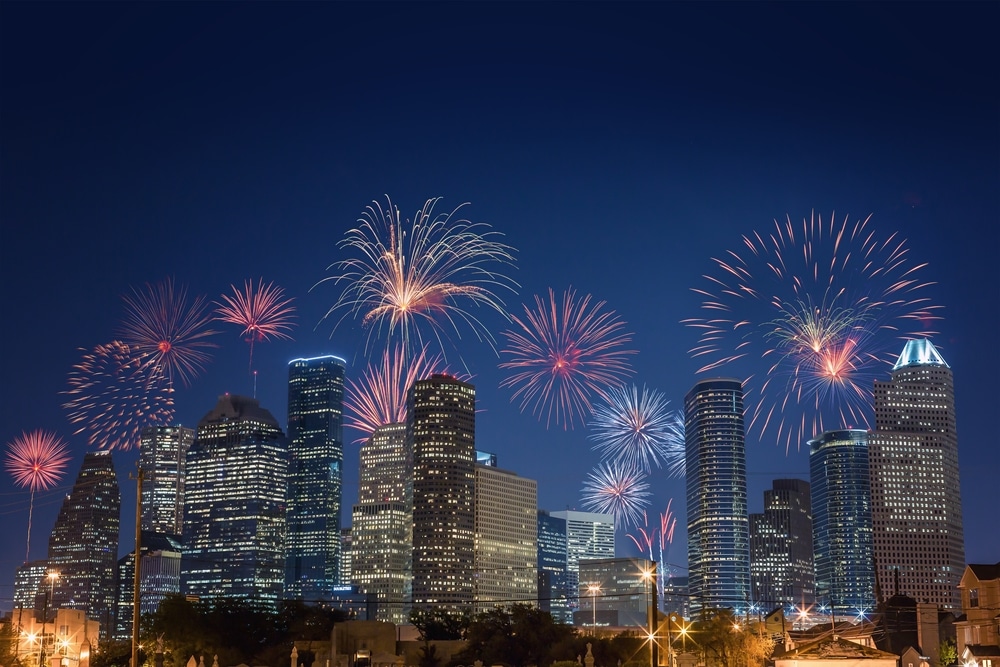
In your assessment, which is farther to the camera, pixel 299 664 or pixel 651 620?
pixel 299 664

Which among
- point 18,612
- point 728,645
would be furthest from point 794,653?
point 18,612

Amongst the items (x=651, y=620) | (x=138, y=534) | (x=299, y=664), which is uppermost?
(x=138, y=534)

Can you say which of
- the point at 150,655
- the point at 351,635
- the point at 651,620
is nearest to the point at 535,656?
the point at 351,635

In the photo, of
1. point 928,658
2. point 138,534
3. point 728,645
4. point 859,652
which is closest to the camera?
point 138,534

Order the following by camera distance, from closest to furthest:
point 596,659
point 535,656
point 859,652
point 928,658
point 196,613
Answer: point 859,652, point 928,658, point 596,659, point 535,656, point 196,613

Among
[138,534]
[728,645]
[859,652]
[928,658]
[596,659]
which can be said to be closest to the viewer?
[138,534]

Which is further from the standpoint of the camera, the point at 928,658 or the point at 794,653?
the point at 928,658

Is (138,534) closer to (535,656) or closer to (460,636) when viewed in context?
(535,656)

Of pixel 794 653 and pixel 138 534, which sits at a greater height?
pixel 138 534

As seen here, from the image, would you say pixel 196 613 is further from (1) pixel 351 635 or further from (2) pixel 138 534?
(2) pixel 138 534
